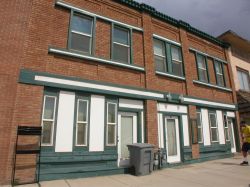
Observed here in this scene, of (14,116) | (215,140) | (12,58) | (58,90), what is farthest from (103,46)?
(215,140)

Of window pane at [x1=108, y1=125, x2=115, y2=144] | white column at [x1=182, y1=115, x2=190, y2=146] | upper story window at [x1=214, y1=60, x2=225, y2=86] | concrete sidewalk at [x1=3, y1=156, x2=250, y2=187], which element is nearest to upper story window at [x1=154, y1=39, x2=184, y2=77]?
white column at [x1=182, y1=115, x2=190, y2=146]

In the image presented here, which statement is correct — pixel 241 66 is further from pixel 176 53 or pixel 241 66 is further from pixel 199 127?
pixel 199 127

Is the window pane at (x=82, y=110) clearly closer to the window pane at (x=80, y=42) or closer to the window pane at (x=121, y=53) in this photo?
the window pane at (x=80, y=42)

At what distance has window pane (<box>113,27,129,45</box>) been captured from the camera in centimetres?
1051

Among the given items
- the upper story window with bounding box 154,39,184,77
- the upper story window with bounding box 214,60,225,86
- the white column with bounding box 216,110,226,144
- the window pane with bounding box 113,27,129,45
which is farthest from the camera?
the upper story window with bounding box 214,60,225,86

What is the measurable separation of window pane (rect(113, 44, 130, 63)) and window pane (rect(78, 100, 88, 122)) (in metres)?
2.73

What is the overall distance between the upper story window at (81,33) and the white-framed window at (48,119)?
247 centimetres

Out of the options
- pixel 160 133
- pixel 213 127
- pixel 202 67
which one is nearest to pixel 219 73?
pixel 202 67

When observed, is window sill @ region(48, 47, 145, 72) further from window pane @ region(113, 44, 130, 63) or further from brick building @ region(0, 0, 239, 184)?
window pane @ region(113, 44, 130, 63)

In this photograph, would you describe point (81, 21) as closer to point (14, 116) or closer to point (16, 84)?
point (16, 84)

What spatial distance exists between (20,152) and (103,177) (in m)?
3.07

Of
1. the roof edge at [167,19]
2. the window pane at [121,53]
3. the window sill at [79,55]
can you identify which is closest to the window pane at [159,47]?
the roof edge at [167,19]

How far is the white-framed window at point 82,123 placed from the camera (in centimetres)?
823

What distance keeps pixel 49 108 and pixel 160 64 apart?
21.5ft
